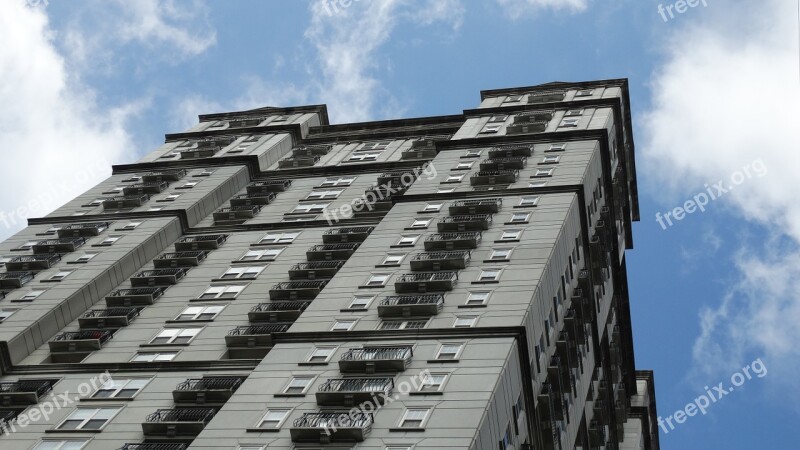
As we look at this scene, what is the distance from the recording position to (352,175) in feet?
237

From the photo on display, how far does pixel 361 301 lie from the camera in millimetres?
47188

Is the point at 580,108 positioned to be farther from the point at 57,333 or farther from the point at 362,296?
the point at 57,333

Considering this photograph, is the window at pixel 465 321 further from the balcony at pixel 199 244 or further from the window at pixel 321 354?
the balcony at pixel 199 244

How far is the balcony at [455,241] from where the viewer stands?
50.8 m

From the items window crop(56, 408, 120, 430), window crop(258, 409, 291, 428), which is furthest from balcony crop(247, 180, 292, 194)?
window crop(258, 409, 291, 428)

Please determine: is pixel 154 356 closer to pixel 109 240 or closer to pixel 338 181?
pixel 109 240

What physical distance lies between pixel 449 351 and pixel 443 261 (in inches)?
334

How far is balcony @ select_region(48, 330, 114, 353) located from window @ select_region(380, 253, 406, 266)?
1387cm

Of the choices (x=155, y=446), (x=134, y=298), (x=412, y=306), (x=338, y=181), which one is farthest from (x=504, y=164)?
(x=155, y=446)

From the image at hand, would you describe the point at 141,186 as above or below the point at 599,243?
above

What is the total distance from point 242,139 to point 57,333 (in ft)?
102

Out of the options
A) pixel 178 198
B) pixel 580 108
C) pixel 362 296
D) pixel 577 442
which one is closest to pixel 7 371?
pixel 362 296

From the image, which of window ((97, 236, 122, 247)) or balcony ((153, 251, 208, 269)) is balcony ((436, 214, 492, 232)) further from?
window ((97, 236, 122, 247))

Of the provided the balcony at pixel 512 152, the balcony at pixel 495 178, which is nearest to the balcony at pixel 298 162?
the balcony at pixel 512 152
